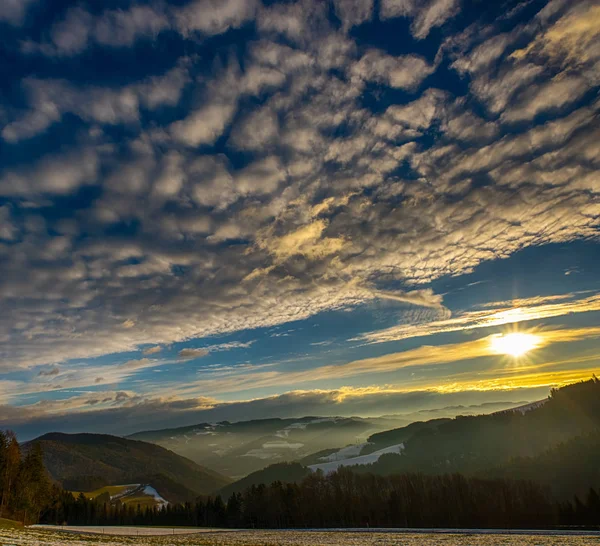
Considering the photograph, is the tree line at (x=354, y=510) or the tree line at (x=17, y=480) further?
the tree line at (x=354, y=510)

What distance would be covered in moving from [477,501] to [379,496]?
140ft

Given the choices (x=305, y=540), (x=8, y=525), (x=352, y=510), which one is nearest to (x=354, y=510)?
(x=352, y=510)

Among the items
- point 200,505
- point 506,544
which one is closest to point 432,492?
point 200,505

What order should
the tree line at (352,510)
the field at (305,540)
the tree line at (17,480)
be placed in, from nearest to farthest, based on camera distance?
the field at (305,540) → the tree line at (17,480) → the tree line at (352,510)

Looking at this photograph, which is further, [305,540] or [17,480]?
[17,480]

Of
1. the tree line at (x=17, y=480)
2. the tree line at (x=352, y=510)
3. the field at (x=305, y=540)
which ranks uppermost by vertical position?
the tree line at (x=17, y=480)

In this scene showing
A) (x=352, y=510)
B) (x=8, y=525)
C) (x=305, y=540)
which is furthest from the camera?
(x=352, y=510)

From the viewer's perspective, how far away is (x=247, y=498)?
185 metres

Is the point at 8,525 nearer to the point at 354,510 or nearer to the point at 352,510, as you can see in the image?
the point at 352,510

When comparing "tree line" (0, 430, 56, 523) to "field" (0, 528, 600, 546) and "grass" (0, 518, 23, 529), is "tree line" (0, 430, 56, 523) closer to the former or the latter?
"grass" (0, 518, 23, 529)

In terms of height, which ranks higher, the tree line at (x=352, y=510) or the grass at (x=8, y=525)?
the grass at (x=8, y=525)

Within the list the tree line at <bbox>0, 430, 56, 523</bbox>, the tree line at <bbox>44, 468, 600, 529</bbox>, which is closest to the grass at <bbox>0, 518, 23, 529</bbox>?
the tree line at <bbox>0, 430, 56, 523</bbox>

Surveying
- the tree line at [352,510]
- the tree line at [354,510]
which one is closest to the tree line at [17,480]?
the tree line at [354,510]

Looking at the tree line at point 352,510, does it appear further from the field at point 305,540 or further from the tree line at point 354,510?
the field at point 305,540
